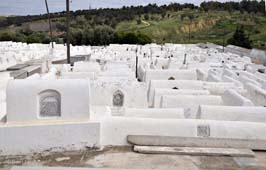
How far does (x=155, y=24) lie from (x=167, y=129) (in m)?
65.2

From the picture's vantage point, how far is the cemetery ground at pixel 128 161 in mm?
6520

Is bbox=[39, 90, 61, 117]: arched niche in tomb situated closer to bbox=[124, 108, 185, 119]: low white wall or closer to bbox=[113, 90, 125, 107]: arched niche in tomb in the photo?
bbox=[124, 108, 185, 119]: low white wall

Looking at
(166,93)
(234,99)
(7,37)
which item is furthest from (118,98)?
(7,37)

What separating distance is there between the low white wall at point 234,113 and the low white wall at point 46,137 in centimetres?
293

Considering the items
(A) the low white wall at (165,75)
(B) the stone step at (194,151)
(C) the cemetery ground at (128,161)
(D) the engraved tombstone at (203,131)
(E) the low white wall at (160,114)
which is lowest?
(C) the cemetery ground at (128,161)

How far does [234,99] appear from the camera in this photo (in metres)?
10.6

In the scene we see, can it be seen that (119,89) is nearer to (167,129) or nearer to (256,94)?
(167,129)

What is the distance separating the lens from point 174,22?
72312 mm

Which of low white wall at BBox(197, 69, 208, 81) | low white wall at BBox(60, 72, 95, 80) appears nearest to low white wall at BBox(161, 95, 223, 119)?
low white wall at BBox(60, 72, 95, 80)

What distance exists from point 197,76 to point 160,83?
388 cm

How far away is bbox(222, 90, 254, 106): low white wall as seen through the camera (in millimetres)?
9794

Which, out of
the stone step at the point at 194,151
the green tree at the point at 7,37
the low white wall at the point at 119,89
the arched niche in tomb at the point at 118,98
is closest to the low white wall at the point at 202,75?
the low white wall at the point at 119,89

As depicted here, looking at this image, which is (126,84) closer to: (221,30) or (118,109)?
(118,109)

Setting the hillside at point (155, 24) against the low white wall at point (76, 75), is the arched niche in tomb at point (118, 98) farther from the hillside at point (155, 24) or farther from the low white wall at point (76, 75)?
the hillside at point (155, 24)
